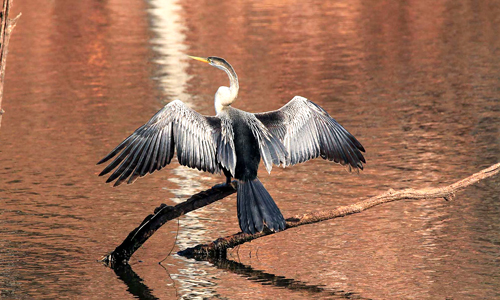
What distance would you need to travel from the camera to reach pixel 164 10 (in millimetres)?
26141

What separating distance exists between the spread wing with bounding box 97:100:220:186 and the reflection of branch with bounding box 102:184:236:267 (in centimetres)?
32

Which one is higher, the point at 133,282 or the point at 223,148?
the point at 223,148

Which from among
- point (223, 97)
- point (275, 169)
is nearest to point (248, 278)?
point (223, 97)

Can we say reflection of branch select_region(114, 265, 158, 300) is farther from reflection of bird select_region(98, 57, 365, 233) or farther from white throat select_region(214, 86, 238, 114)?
white throat select_region(214, 86, 238, 114)

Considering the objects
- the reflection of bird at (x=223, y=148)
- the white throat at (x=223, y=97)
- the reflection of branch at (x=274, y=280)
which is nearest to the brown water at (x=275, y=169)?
the reflection of branch at (x=274, y=280)

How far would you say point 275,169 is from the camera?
10.9 m

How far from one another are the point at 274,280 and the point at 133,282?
117cm

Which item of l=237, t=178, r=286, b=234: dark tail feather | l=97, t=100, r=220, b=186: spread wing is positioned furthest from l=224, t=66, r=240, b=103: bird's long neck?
l=237, t=178, r=286, b=234: dark tail feather

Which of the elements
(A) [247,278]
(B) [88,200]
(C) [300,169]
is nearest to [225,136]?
(A) [247,278]

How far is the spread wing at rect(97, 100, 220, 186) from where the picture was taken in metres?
6.66

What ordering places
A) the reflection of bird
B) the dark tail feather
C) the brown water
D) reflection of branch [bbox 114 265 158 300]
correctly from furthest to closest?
the brown water
reflection of branch [bbox 114 265 158 300]
the reflection of bird
the dark tail feather

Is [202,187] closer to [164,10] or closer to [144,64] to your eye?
[144,64]

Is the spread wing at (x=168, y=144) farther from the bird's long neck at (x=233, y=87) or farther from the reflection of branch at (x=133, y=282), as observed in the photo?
the reflection of branch at (x=133, y=282)

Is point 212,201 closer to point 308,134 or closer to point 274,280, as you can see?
point 274,280
